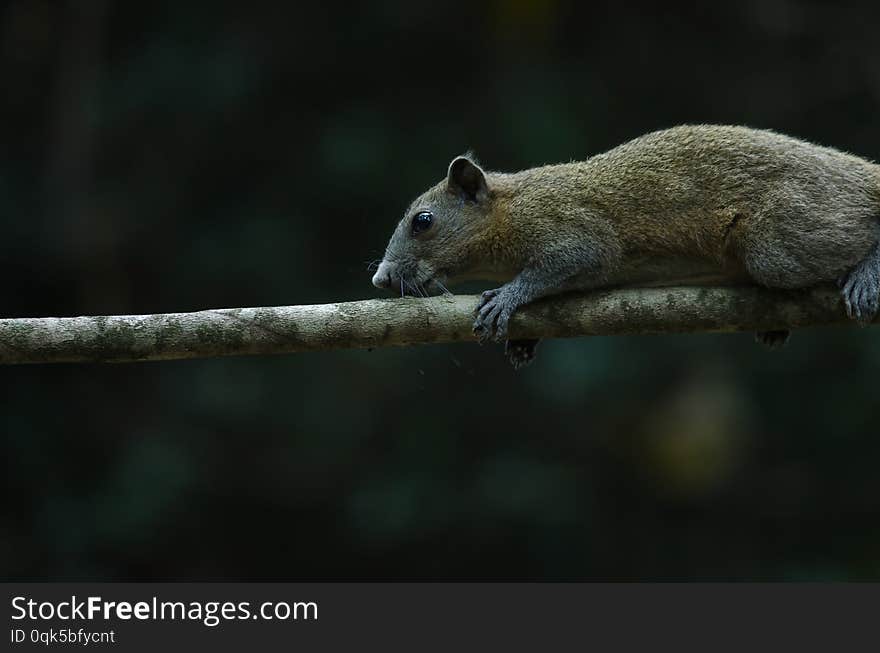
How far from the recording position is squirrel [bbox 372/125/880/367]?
7.46 metres

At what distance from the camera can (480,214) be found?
8.30 m

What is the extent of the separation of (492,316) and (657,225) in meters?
1.21

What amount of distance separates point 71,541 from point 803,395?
8.65m

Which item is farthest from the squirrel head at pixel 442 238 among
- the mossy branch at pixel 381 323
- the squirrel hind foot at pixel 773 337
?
the squirrel hind foot at pixel 773 337

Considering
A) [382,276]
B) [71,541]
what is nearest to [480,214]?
[382,276]

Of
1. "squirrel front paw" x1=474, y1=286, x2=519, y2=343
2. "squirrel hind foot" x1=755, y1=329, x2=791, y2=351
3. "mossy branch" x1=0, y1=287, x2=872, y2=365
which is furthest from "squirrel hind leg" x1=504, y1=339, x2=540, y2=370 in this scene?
"squirrel hind foot" x1=755, y1=329, x2=791, y2=351

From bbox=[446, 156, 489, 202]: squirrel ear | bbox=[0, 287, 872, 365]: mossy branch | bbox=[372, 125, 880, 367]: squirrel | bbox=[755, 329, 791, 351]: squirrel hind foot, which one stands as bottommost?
bbox=[0, 287, 872, 365]: mossy branch

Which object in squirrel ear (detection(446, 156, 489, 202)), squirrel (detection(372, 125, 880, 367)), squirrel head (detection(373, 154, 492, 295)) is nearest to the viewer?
squirrel (detection(372, 125, 880, 367))

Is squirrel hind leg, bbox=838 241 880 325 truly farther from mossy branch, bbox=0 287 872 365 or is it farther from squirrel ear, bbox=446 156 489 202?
squirrel ear, bbox=446 156 489 202

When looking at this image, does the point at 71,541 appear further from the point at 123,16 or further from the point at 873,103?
the point at 873,103

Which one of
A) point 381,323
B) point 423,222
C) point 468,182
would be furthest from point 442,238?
point 381,323

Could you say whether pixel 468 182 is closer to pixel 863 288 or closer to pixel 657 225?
pixel 657 225

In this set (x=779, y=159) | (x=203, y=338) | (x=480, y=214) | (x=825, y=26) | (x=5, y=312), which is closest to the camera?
(x=203, y=338)

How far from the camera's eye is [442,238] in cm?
825
